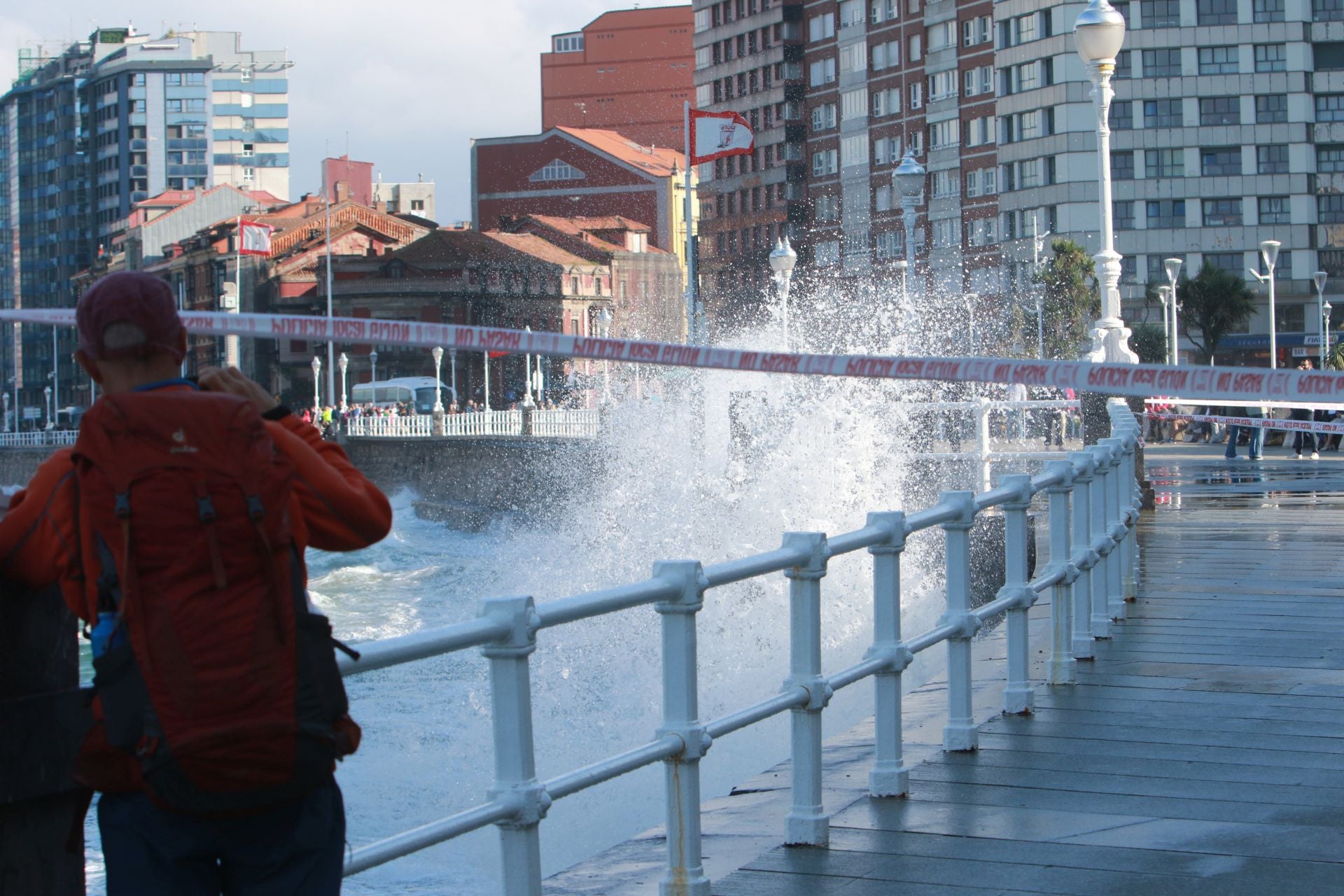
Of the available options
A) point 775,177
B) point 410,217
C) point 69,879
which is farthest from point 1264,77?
point 69,879

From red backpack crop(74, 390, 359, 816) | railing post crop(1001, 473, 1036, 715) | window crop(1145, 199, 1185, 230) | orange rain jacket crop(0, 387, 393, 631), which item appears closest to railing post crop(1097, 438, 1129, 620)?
railing post crop(1001, 473, 1036, 715)

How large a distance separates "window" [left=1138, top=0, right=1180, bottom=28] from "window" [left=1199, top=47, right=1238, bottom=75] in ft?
6.03

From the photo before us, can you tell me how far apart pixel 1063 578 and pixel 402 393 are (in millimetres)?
80197

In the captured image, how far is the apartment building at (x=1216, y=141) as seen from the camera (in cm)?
8288

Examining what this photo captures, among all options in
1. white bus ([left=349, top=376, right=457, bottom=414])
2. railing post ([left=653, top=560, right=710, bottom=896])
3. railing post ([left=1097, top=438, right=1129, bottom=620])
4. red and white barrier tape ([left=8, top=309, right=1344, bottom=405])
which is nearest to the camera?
red and white barrier tape ([left=8, top=309, right=1344, bottom=405])

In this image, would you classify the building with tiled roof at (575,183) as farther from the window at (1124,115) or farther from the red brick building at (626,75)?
the window at (1124,115)

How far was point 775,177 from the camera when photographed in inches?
3905

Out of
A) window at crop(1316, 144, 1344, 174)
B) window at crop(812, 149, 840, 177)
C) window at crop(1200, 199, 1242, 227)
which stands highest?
window at crop(812, 149, 840, 177)

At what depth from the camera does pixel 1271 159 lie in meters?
83.5

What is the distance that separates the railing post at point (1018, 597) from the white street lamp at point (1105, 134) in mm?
9164

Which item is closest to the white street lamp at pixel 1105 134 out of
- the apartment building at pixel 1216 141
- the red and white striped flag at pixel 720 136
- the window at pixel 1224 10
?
the red and white striped flag at pixel 720 136

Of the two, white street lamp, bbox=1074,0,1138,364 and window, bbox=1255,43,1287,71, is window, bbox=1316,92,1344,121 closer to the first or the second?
window, bbox=1255,43,1287,71

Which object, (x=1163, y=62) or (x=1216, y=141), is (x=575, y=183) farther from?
(x=1216, y=141)

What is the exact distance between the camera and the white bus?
3406 inches
